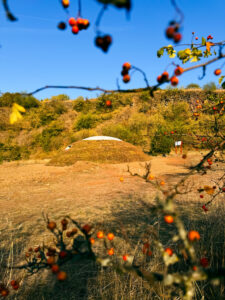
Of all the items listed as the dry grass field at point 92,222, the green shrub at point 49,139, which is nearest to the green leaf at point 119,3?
the dry grass field at point 92,222

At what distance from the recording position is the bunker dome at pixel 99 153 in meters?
13.1

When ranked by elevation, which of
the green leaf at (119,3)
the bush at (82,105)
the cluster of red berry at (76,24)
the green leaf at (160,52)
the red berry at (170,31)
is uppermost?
the bush at (82,105)

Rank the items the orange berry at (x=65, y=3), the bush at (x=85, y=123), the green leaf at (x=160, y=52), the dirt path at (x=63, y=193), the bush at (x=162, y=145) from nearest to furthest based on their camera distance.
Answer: the orange berry at (x=65, y=3), the green leaf at (x=160, y=52), the dirt path at (x=63, y=193), the bush at (x=162, y=145), the bush at (x=85, y=123)

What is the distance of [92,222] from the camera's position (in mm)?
4121

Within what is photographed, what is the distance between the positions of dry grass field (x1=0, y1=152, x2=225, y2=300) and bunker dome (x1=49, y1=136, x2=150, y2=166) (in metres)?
2.71

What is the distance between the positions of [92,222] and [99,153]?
9333mm

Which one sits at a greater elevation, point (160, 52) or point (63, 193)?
point (160, 52)

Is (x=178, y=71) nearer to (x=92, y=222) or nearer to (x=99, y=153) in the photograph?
(x=92, y=222)

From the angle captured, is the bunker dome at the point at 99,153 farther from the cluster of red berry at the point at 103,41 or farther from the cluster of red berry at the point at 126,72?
the cluster of red berry at the point at 103,41

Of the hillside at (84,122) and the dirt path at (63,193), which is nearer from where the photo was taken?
the dirt path at (63,193)

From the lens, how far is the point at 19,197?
21.7 feet

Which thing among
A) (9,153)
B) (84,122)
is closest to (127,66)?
(9,153)

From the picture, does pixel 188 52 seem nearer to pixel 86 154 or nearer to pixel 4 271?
pixel 4 271

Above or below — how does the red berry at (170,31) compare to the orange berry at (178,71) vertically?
above
